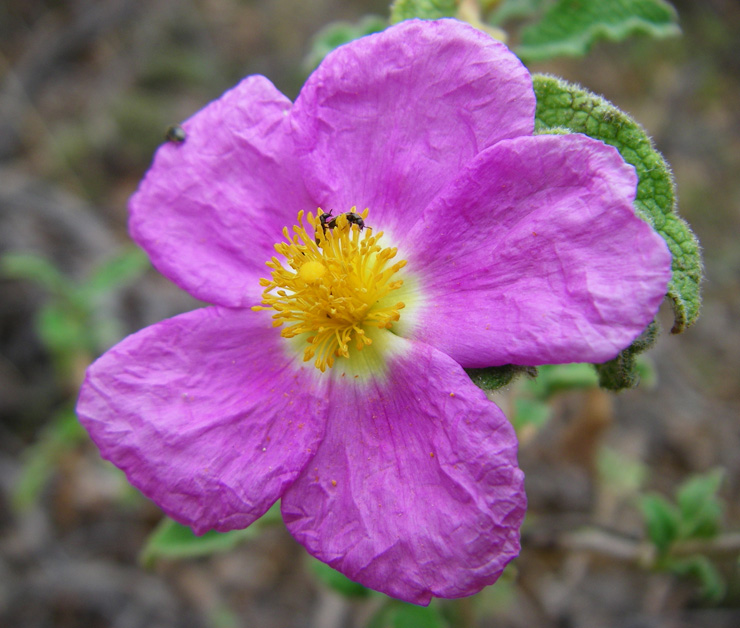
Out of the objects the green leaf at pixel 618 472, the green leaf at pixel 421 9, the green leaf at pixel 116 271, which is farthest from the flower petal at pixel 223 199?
the green leaf at pixel 618 472

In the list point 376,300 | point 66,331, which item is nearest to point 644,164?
point 376,300

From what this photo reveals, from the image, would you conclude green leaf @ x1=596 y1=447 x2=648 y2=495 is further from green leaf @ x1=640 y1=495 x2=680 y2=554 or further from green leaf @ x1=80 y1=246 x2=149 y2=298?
green leaf @ x1=80 y1=246 x2=149 y2=298

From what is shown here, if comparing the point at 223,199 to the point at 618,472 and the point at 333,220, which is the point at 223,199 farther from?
the point at 618,472

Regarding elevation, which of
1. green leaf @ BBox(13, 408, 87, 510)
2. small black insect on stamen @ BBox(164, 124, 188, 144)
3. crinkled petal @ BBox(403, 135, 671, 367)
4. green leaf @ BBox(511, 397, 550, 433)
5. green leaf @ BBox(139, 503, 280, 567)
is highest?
small black insect on stamen @ BBox(164, 124, 188, 144)

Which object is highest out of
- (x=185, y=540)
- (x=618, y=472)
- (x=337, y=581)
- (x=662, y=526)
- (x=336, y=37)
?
(x=336, y=37)

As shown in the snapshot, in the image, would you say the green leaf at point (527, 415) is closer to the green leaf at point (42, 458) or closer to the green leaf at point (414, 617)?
the green leaf at point (414, 617)

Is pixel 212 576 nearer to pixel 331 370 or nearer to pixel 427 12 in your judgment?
pixel 331 370

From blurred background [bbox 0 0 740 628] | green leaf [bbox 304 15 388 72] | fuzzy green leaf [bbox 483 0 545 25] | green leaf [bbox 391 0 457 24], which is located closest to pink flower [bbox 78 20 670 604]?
green leaf [bbox 391 0 457 24]

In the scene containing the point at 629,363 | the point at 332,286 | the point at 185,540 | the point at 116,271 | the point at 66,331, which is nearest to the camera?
the point at 629,363

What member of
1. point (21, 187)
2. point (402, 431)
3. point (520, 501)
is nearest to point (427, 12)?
point (402, 431)
